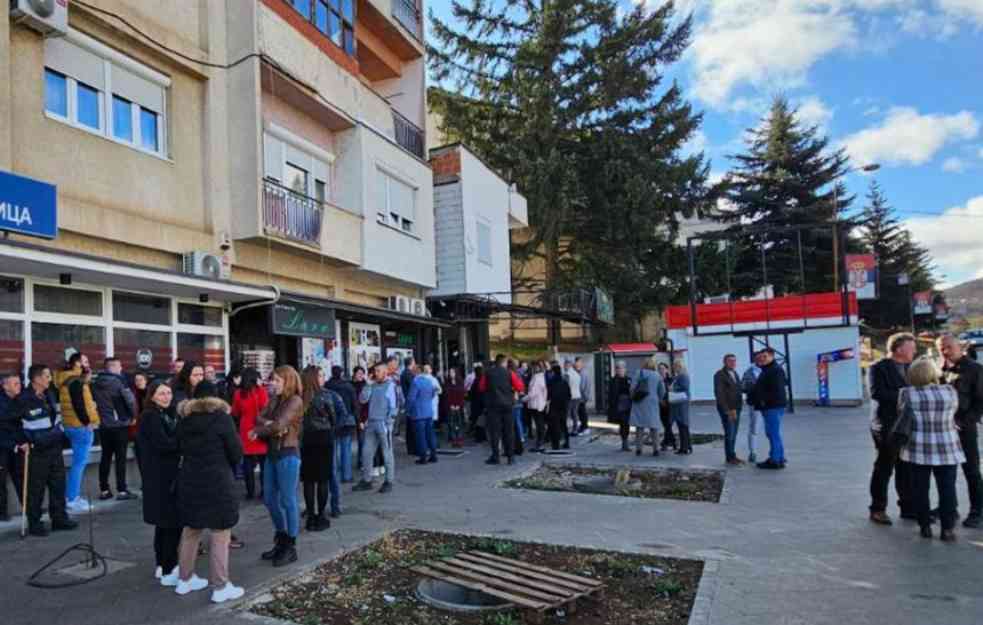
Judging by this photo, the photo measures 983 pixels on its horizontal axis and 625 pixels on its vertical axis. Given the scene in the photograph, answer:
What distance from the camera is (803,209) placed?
131 ft

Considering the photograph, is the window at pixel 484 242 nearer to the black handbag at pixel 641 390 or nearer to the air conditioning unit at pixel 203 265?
the black handbag at pixel 641 390

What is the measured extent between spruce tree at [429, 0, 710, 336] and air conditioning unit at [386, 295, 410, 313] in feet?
42.1

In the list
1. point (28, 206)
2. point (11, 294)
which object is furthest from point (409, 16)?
point (11, 294)

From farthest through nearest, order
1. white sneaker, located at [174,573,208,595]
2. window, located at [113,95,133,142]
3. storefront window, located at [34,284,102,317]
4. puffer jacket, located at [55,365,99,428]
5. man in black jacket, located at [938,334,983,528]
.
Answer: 1. window, located at [113,95,133,142]
2. storefront window, located at [34,284,102,317]
3. puffer jacket, located at [55,365,99,428]
4. man in black jacket, located at [938,334,983,528]
5. white sneaker, located at [174,573,208,595]

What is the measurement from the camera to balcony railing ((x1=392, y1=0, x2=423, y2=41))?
18.3 metres

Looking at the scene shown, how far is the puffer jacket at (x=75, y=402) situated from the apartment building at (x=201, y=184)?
0.82 meters

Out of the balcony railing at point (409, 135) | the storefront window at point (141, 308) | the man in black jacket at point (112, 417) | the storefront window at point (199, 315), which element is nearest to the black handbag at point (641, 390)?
the storefront window at point (199, 315)

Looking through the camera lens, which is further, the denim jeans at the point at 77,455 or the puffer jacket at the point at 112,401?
the puffer jacket at the point at 112,401

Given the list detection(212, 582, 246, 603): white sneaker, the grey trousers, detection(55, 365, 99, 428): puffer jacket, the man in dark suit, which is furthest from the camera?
the grey trousers

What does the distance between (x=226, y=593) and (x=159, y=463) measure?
1113 mm

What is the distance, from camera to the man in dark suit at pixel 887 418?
272 inches

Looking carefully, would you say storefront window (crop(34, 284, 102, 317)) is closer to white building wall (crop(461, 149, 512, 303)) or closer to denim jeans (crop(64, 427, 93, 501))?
denim jeans (crop(64, 427, 93, 501))

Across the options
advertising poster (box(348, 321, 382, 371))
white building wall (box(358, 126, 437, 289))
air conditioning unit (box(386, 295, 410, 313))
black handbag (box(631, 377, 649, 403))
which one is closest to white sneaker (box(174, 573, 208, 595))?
black handbag (box(631, 377, 649, 403))

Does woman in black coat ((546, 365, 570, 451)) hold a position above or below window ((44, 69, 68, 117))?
below
